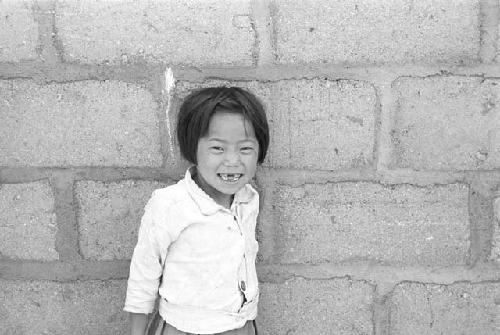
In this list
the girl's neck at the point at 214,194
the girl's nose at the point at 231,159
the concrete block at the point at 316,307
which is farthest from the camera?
the concrete block at the point at 316,307

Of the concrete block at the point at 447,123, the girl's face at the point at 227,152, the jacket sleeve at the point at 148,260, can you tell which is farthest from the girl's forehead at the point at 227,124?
the concrete block at the point at 447,123

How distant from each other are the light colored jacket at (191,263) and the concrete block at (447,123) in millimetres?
596

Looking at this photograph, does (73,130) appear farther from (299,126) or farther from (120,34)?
(299,126)

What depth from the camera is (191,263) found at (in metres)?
1.72

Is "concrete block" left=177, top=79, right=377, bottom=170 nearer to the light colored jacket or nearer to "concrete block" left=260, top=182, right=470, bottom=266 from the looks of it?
"concrete block" left=260, top=182, right=470, bottom=266

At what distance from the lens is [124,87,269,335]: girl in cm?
166

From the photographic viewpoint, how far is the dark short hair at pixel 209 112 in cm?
166

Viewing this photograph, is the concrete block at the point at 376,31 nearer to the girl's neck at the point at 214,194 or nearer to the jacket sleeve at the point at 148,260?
the girl's neck at the point at 214,194

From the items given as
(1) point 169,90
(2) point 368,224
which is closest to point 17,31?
(1) point 169,90

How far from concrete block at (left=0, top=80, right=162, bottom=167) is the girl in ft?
0.74

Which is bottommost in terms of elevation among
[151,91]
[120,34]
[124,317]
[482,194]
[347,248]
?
[124,317]

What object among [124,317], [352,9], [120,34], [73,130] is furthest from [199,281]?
[352,9]

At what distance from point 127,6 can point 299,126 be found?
614mm

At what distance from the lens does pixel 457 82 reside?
1.92 metres
